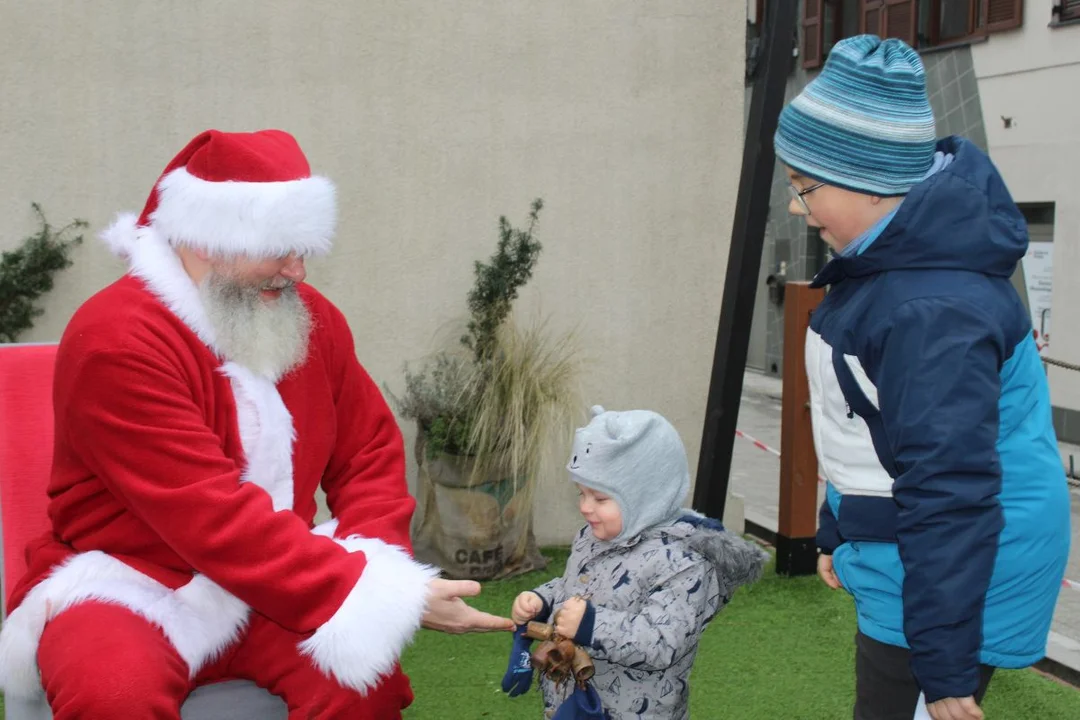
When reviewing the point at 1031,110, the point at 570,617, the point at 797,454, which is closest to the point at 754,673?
the point at 797,454

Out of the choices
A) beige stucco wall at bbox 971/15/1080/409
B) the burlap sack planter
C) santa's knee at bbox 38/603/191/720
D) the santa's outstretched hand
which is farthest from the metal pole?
beige stucco wall at bbox 971/15/1080/409

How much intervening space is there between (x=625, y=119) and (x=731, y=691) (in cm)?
261

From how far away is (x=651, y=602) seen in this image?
7.55 feet

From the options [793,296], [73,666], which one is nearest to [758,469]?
[793,296]

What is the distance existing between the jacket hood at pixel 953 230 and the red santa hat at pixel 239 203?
1217mm

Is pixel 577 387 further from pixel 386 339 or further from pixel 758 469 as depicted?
pixel 758 469

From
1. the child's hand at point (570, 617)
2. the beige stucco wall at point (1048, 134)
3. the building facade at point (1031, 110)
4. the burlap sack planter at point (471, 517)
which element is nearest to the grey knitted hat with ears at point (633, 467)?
the child's hand at point (570, 617)

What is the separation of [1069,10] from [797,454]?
25.8 ft

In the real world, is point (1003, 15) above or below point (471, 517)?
above

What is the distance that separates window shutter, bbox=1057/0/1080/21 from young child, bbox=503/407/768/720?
9.75m

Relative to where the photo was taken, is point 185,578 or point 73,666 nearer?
point 73,666

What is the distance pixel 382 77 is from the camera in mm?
4805

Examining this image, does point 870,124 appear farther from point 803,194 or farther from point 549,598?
point 549,598

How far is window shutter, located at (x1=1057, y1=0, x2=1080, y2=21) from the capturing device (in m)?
10.4
